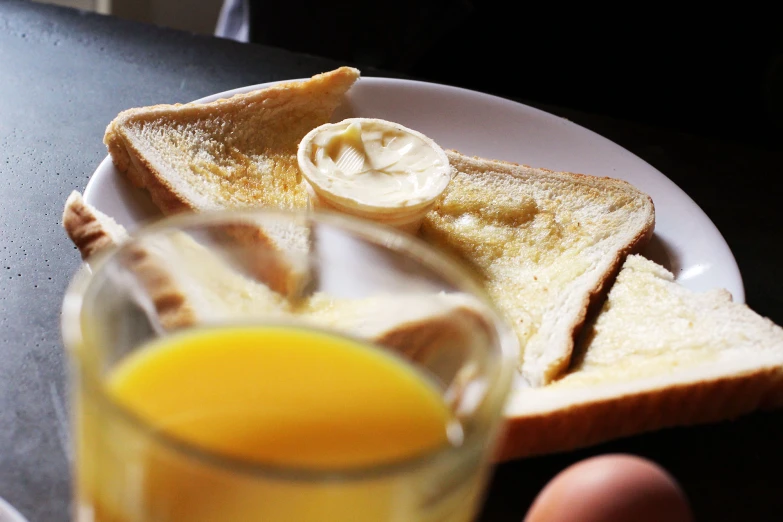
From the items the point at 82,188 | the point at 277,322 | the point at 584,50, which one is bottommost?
the point at 82,188

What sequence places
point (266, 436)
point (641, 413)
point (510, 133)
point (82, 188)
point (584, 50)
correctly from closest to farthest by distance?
point (266, 436) < point (641, 413) < point (82, 188) < point (510, 133) < point (584, 50)

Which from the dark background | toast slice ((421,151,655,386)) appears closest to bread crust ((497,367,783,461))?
toast slice ((421,151,655,386))

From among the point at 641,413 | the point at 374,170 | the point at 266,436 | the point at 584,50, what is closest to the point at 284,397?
the point at 266,436

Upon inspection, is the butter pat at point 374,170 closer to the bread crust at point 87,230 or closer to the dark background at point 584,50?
the bread crust at point 87,230

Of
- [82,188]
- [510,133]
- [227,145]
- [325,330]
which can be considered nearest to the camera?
[325,330]

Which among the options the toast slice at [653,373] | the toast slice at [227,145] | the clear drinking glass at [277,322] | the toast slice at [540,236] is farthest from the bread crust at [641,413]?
the toast slice at [227,145]

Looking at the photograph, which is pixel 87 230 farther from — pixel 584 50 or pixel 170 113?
pixel 584 50
